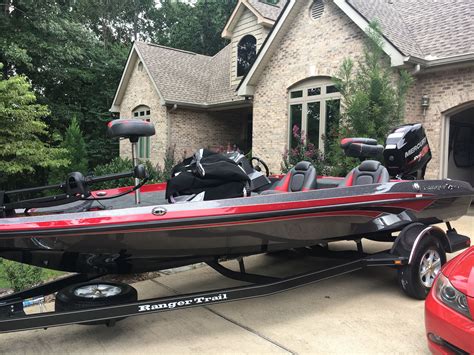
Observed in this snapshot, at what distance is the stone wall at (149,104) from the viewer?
53.3ft

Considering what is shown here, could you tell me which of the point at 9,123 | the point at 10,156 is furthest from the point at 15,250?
the point at 10,156

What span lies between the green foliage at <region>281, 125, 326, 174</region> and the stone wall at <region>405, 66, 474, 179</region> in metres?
2.18

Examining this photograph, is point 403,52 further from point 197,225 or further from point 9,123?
point 9,123

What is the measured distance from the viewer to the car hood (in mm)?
2474

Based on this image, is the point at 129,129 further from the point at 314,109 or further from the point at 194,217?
the point at 314,109

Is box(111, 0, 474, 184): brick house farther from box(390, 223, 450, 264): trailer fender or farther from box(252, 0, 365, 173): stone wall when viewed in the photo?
box(390, 223, 450, 264): trailer fender

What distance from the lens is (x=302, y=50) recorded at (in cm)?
1144

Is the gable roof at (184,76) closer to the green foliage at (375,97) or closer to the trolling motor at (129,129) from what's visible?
the green foliage at (375,97)

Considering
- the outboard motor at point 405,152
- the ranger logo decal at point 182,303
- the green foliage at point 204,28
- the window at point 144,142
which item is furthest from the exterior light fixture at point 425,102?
the green foliage at point 204,28

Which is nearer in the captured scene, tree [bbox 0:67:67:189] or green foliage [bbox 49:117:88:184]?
tree [bbox 0:67:67:189]

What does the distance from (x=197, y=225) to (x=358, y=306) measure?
1.87 metres

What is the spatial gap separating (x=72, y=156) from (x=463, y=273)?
15.7 m

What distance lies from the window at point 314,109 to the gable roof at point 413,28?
1.61 metres

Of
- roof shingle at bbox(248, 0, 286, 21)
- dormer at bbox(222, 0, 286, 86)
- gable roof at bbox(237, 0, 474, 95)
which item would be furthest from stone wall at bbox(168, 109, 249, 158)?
gable roof at bbox(237, 0, 474, 95)
